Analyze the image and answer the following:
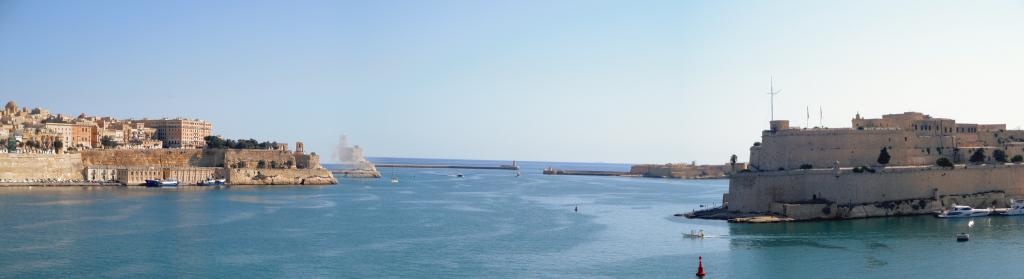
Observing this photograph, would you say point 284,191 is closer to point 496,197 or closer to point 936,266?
point 496,197

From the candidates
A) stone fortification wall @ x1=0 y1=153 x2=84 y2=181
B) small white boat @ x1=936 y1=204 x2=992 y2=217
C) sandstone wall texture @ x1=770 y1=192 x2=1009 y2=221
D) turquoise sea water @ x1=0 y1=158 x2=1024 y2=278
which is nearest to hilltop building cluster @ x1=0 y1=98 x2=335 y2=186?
stone fortification wall @ x1=0 y1=153 x2=84 y2=181

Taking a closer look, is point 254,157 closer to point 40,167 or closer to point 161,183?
point 161,183

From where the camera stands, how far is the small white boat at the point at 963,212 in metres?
32.5

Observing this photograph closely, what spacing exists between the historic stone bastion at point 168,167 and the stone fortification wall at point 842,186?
35.0 m

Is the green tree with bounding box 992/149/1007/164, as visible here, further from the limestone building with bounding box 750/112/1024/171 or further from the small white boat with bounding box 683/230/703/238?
the small white boat with bounding box 683/230/703/238

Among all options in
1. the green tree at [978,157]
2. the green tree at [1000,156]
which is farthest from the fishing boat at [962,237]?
the green tree at [1000,156]

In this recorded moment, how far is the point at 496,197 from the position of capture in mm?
48312

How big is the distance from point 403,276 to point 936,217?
2168 centimetres

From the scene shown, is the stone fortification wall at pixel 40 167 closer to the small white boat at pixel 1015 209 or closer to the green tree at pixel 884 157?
the green tree at pixel 884 157

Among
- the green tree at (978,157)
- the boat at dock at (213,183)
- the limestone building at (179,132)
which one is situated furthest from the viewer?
the limestone building at (179,132)

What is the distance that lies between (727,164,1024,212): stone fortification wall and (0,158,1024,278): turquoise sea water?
136 cm

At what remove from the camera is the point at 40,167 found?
49.2 m

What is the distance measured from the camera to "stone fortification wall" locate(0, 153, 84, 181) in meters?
47.4

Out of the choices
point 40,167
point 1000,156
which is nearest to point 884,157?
point 1000,156
